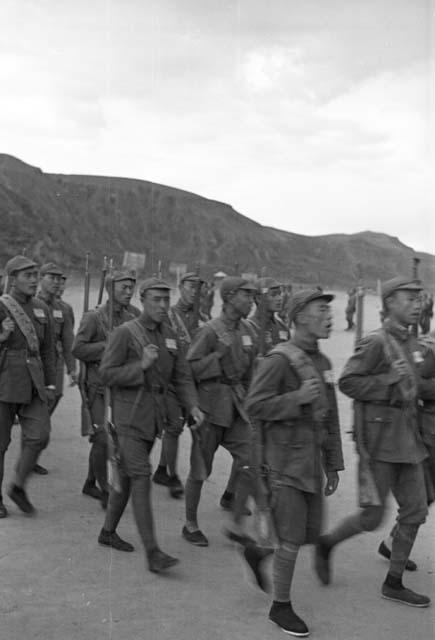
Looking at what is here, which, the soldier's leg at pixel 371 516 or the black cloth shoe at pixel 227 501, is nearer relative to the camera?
the soldier's leg at pixel 371 516

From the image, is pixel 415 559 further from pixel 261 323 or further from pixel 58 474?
pixel 58 474

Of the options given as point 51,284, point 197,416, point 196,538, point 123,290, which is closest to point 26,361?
point 123,290

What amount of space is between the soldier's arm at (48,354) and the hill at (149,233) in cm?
5116

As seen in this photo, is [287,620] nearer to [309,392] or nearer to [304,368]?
[309,392]

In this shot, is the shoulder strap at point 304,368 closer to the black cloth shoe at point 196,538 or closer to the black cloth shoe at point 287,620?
the black cloth shoe at point 287,620

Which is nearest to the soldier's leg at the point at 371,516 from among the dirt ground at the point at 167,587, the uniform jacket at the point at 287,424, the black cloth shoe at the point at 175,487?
the dirt ground at the point at 167,587

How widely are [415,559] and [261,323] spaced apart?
9.60ft

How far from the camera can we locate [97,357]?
701cm

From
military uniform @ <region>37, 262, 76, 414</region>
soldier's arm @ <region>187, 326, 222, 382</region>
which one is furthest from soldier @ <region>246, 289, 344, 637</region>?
military uniform @ <region>37, 262, 76, 414</region>

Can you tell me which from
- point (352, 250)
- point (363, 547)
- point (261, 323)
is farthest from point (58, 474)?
point (352, 250)

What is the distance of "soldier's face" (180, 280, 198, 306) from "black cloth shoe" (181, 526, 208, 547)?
339 cm

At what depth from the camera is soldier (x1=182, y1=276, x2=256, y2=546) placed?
6016 mm

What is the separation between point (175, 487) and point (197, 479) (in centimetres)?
148

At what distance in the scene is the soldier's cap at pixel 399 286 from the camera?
5.04 m
